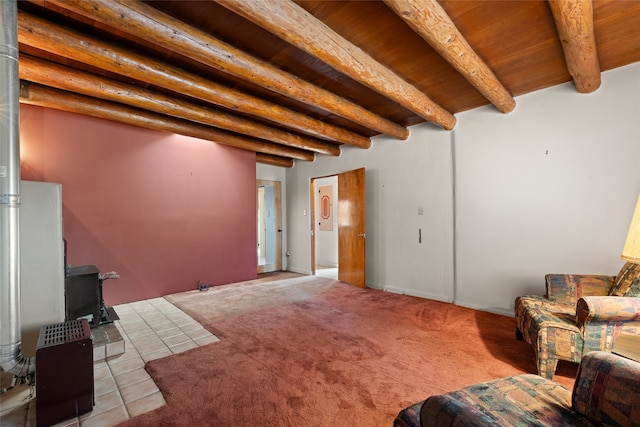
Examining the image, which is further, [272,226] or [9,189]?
[272,226]

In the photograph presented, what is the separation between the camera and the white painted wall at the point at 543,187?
2.86 metres

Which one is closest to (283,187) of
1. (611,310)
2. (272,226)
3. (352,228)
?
(272,226)

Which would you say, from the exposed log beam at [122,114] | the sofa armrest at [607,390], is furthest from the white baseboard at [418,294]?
the exposed log beam at [122,114]

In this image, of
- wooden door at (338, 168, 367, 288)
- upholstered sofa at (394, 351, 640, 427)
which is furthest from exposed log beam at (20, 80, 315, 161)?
upholstered sofa at (394, 351, 640, 427)

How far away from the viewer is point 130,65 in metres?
2.42

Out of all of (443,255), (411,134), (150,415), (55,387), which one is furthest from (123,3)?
(443,255)

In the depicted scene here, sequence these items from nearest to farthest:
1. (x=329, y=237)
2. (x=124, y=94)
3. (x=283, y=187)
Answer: (x=124, y=94) → (x=283, y=187) → (x=329, y=237)

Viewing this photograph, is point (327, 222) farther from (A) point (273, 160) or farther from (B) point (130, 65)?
(B) point (130, 65)

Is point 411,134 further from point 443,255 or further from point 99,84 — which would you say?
point 99,84

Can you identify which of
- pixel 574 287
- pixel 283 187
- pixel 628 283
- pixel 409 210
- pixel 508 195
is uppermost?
pixel 283 187

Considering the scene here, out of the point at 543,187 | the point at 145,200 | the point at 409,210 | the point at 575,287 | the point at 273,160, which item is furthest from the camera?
the point at 273,160

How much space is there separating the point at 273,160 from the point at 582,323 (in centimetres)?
548

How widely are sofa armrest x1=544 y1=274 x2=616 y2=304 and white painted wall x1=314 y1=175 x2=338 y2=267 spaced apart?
495 centimetres

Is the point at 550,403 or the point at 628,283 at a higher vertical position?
the point at 628,283
